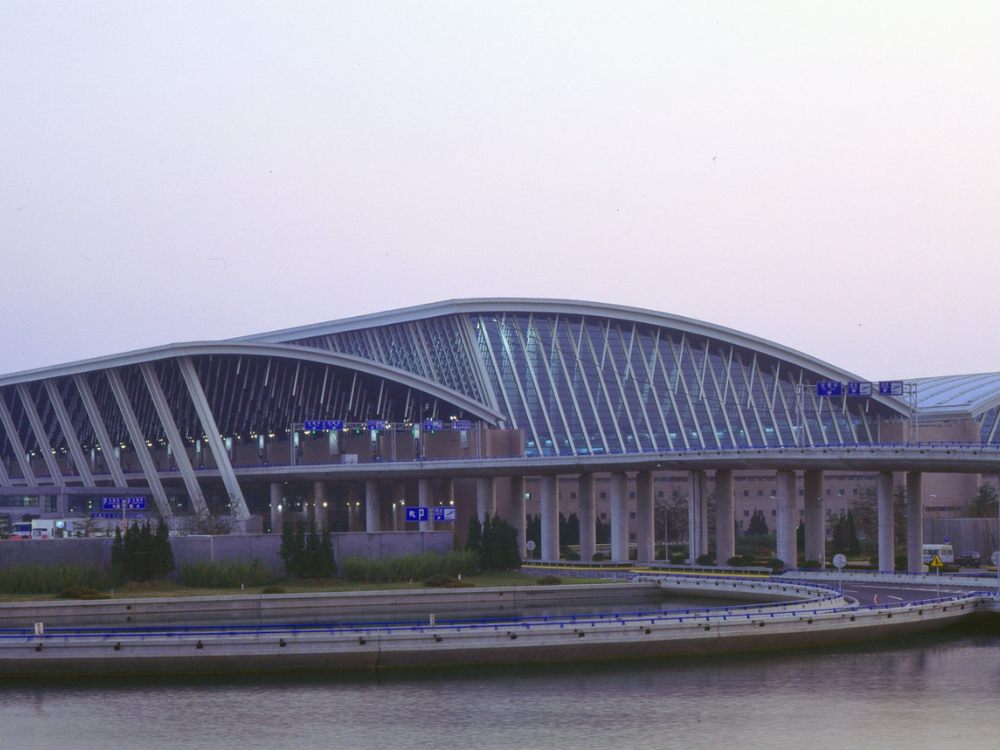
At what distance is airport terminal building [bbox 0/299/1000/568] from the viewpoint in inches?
6412

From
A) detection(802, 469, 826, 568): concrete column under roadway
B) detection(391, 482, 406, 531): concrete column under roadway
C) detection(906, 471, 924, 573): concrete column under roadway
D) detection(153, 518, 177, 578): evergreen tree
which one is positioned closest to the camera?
detection(153, 518, 177, 578): evergreen tree

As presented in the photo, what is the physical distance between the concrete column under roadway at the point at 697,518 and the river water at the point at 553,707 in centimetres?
6554

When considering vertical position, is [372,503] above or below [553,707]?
above

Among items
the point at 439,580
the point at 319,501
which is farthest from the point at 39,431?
the point at 439,580

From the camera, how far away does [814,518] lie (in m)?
114

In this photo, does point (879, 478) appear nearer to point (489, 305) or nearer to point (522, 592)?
point (522, 592)

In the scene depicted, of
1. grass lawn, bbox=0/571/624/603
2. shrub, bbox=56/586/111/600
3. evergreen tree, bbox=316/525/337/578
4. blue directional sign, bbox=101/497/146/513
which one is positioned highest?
blue directional sign, bbox=101/497/146/513

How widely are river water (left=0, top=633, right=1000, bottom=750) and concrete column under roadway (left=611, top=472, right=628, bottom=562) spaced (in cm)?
6685

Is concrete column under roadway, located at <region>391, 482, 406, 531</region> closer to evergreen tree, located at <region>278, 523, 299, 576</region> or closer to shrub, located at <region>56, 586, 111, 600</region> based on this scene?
evergreen tree, located at <region>278, 523, 299, 576</region>

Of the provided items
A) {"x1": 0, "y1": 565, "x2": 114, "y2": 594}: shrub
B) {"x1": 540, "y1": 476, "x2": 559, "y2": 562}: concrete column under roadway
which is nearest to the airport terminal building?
{"x1": 540, "y1": 476, "x2": 559, "y2": 562}: concrete column under roadway

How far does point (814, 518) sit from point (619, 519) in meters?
20.5

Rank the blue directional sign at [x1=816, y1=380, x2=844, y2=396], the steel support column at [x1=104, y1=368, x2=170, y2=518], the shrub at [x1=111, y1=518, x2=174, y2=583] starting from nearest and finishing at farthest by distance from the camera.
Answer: the shrub at [x1=111, y1=518, x2=174, y2=583], the blue directional sign at [x1=816, y1=380, x2=844, y2=396], the steel support column at [x1=104, y1=368, x2=170, y2=518]

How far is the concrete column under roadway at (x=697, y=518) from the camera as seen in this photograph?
124375 millimetres

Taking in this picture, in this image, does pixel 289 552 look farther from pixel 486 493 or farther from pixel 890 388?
pixel 890 388
